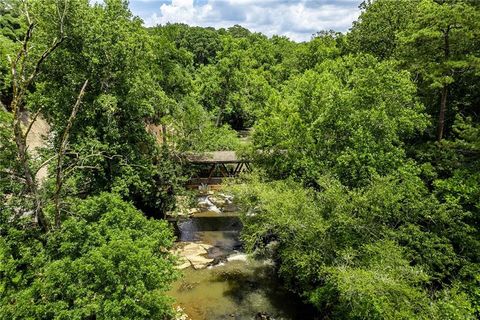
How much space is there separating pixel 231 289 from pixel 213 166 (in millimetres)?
13851

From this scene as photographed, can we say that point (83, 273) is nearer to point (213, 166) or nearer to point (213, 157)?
point (213, 157)

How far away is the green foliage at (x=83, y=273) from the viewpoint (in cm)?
1015

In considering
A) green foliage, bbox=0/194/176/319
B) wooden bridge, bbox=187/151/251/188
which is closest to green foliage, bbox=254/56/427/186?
wooden bridge, bbox=187/151/251/188

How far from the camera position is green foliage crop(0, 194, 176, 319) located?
10.1 m

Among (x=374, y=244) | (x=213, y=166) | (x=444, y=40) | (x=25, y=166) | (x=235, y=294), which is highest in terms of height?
(x=444, y=40)

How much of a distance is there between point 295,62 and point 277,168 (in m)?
28.8

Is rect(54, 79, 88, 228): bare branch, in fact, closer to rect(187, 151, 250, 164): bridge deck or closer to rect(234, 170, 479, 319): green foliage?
rect(234, 170, 479, 319): green foliage

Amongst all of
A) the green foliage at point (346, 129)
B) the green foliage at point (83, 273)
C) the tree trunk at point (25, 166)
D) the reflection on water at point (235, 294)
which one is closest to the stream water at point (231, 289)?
the reflection on water at point (235, 294)

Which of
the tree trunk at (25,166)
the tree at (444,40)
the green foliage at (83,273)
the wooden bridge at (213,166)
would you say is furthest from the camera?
the wooden bridge at (213,166)

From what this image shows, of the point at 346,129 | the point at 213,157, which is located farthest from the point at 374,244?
the point at 213,157

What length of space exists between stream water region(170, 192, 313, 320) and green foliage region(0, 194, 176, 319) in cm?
611

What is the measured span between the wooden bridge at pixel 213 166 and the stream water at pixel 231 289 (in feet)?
22.5

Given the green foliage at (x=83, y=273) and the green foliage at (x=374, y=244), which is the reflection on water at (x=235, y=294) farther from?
the green foliage at (x=83, y=273)

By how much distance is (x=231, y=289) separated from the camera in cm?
1922
